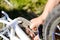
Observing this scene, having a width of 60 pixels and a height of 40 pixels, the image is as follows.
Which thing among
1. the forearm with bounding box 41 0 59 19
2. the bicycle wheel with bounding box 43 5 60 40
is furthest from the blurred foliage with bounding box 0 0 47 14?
the bicycle wheel with bounding box 43 5 60 40

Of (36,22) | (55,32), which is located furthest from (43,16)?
(55,32)

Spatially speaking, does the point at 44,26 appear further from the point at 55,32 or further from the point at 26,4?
the point at 26,4

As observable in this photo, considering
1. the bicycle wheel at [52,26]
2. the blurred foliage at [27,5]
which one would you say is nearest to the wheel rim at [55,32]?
the bicycle wheel at [52,26]

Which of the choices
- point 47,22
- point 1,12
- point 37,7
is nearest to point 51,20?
point 47,22

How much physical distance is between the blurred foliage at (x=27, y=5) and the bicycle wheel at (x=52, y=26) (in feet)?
0.64

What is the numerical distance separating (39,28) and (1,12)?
590 millimetres

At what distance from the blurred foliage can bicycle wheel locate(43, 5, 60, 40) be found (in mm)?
195

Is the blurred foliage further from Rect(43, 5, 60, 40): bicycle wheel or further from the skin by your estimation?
Rect(43, 5, 60, 40): bicycle wheel

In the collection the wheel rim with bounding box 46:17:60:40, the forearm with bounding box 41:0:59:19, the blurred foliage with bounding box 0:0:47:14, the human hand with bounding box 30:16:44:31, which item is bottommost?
the wheel rim with bounding box 46:17:60:40

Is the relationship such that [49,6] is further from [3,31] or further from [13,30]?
[3,31]

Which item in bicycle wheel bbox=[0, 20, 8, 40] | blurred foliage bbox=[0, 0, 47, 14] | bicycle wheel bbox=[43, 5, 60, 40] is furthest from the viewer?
bicycle wheel bbox=[0, 20, 8, 40]

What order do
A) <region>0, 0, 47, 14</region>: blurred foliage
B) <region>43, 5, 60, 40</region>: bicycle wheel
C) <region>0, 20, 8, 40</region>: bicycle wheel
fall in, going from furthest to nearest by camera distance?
<region>0, 20, 8, 40</region>: bicycle wheel < <region>0, 0, 47, 14</region>: blurred foliage < <region>43, 5, 60, 40</region>: bicycle wheel

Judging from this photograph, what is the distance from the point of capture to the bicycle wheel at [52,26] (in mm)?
2963

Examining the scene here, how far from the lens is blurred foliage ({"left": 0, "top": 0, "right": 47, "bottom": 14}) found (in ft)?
10.3
